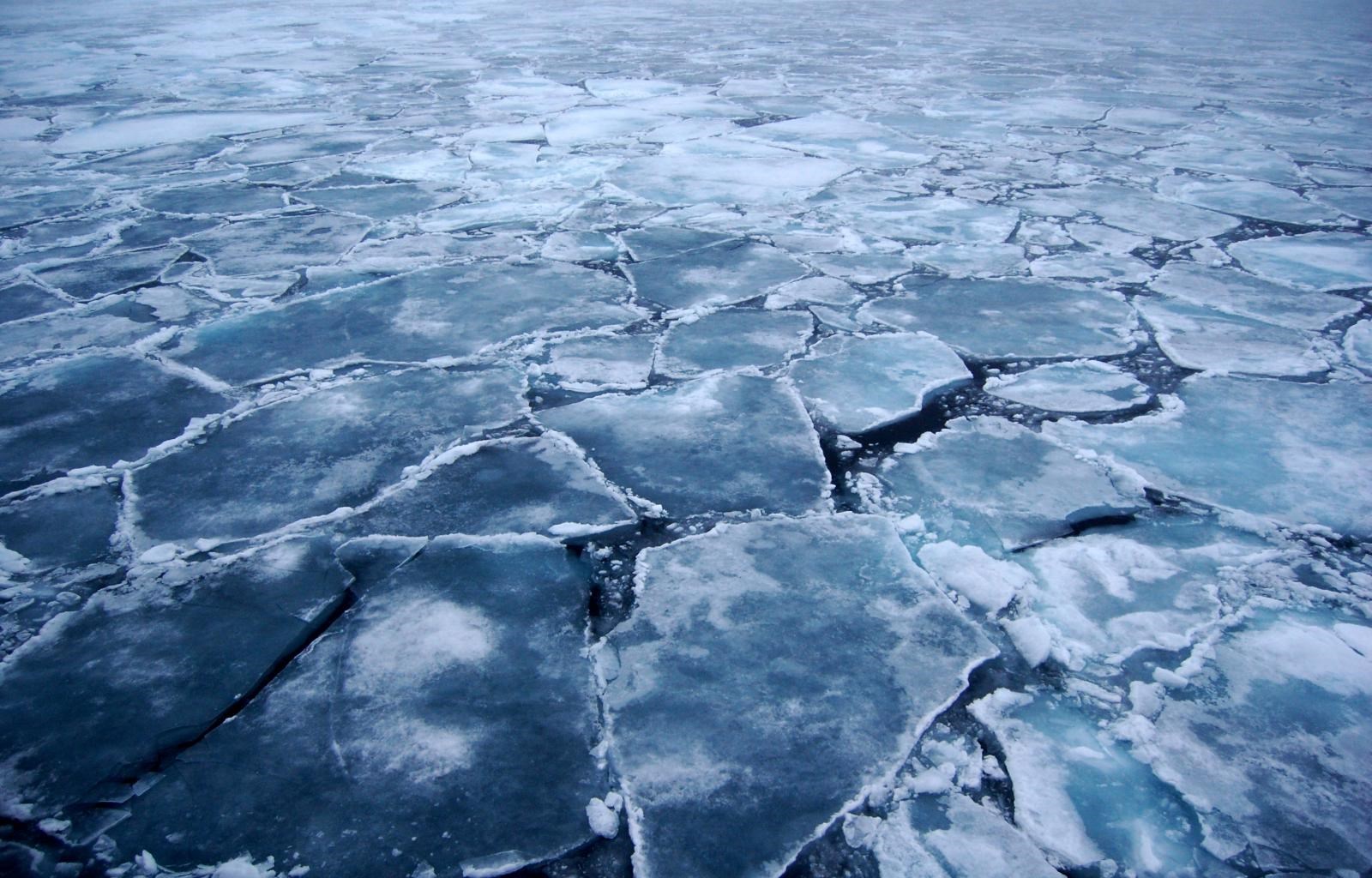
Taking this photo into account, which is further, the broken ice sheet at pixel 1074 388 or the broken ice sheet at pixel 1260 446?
the broken ice sheet at pixel 1074 388

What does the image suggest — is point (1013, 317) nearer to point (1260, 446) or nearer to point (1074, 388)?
point (1074, 388)

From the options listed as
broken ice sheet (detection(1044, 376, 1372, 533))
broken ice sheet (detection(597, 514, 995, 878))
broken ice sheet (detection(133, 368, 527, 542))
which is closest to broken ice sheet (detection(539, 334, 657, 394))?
broken ice sheet (detection(133, 368, 527, 542))

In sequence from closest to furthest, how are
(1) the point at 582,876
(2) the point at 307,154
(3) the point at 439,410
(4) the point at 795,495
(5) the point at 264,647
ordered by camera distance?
(1) the point at 582,876, (5) the point at 264,647, (4) the point at 795,495, (3) the point at 439,410, (2) the point at 307,154

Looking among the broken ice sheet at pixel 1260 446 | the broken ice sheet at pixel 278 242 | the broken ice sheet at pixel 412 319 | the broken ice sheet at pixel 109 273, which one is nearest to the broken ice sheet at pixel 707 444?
the broken ice sheet at pixel 412 319

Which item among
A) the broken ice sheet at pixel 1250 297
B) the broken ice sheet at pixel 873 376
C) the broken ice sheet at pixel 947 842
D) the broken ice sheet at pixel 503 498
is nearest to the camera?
the broken ice sheet at pixel 947 842

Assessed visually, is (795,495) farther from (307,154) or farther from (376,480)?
(307,154)

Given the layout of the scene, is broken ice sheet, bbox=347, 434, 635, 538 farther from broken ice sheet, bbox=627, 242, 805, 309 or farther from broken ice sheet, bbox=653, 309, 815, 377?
broken ice sheet, bbox=627, 242, 805, 309

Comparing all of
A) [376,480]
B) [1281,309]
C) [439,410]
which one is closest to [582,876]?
[376,480]

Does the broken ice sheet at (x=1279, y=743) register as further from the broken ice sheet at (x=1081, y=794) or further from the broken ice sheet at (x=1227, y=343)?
the broken ice sheet at (x=1227, y=343)
